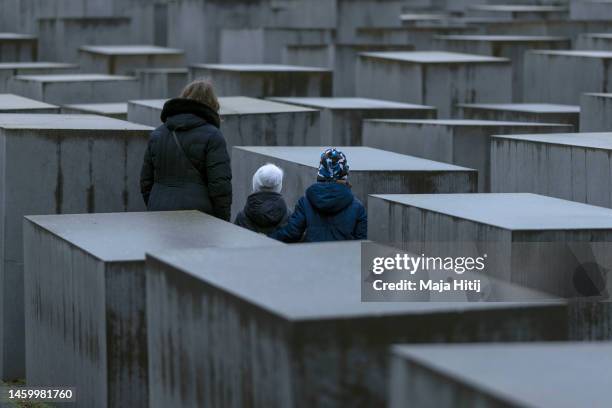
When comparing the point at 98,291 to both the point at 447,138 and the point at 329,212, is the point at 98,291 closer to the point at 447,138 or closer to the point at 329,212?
the point at 329,212

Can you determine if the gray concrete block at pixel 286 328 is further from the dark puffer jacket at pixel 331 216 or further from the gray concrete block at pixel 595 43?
the gray concrete block at pixel 595 43

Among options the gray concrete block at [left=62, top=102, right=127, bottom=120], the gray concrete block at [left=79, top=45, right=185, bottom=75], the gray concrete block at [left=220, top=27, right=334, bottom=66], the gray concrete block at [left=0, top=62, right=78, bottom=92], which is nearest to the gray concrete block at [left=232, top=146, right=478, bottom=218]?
the gray concrete block at [left=62, top=102, right=127, bottom=120]

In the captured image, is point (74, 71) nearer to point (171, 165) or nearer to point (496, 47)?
point (496, 47)

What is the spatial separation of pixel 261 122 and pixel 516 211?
4.78 meters

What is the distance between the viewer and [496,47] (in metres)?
22.4

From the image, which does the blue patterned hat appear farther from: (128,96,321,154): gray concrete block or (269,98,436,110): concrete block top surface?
(269,98,436,110): concrete block top surface

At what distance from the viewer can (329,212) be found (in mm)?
7902

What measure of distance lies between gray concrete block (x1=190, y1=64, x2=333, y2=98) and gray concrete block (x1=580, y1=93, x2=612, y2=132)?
4.20 meters

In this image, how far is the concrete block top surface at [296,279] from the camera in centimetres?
488

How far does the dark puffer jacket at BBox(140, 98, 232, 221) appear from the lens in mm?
8586

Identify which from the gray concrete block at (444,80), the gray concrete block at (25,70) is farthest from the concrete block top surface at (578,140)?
the gray concrete block at (25,70)

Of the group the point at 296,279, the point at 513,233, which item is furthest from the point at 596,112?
the point at 296,279

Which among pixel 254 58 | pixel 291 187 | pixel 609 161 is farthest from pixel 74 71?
pixel 609 161

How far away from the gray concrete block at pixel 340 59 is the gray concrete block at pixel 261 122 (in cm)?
Answer: 923
